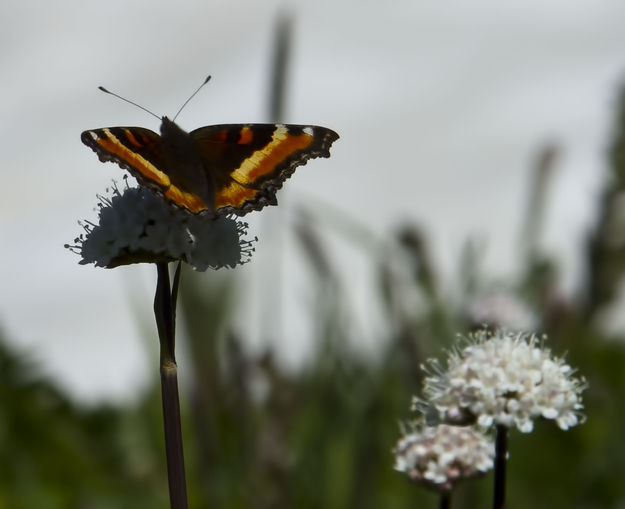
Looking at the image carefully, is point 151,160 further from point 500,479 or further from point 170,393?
point 500,479

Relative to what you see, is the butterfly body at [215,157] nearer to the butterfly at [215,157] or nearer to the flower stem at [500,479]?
the butterfly at [215,157]

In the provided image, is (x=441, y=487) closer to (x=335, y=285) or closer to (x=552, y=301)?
(x=335, y=285)

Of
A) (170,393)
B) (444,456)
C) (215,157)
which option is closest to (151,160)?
(215,157)

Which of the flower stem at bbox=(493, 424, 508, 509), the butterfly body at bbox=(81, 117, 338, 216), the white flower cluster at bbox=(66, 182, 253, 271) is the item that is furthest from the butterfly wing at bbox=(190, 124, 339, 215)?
the flower stem at bbox=(493, 424, 508, 509)

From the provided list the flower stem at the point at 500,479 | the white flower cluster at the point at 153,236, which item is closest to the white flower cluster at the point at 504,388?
the flower stem at the point at 500,479

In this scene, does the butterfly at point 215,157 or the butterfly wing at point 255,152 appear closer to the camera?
the butterfly at point 215,157
